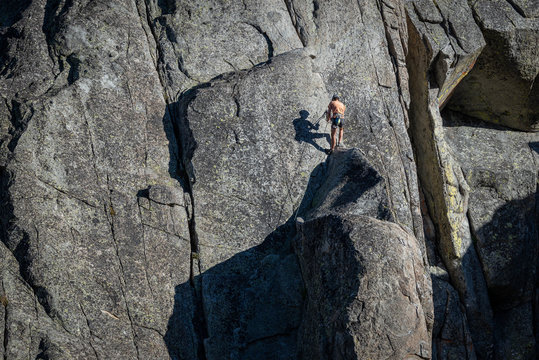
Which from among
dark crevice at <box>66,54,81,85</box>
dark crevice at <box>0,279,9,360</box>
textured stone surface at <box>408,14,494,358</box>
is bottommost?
dark crevice at <box>0,279,9,360</box>

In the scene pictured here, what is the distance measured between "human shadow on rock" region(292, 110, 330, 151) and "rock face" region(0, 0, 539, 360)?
0.24 ft

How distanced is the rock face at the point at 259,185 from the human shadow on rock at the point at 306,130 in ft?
0.24

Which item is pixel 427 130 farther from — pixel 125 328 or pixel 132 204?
pixel 125 328

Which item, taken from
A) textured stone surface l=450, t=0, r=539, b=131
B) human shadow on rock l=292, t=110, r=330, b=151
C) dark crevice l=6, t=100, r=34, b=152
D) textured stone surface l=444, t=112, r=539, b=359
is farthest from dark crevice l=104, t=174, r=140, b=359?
textured stone surface l=450, t=0, r=539, b=131

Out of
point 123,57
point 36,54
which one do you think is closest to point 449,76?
point 123,57

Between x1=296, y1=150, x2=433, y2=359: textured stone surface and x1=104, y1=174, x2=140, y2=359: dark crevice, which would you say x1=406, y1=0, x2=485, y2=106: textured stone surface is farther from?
x1=104, y1=174, x2=140, y2=359: dark crevice

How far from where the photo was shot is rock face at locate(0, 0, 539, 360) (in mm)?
16312

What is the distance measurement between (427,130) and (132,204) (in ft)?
36.9

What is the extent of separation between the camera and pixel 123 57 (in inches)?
797

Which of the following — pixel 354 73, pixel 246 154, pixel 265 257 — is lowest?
pixel 265 257

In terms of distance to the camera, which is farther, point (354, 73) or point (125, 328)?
point (354, 73)

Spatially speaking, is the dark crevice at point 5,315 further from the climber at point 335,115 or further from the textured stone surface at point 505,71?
the textured stone surface at point 505,71

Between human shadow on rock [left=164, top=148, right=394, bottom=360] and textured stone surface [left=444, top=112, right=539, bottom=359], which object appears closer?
human shadow on rock [left=164, top=148, right=394, bottom=360]

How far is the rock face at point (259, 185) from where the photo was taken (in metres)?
16.3
